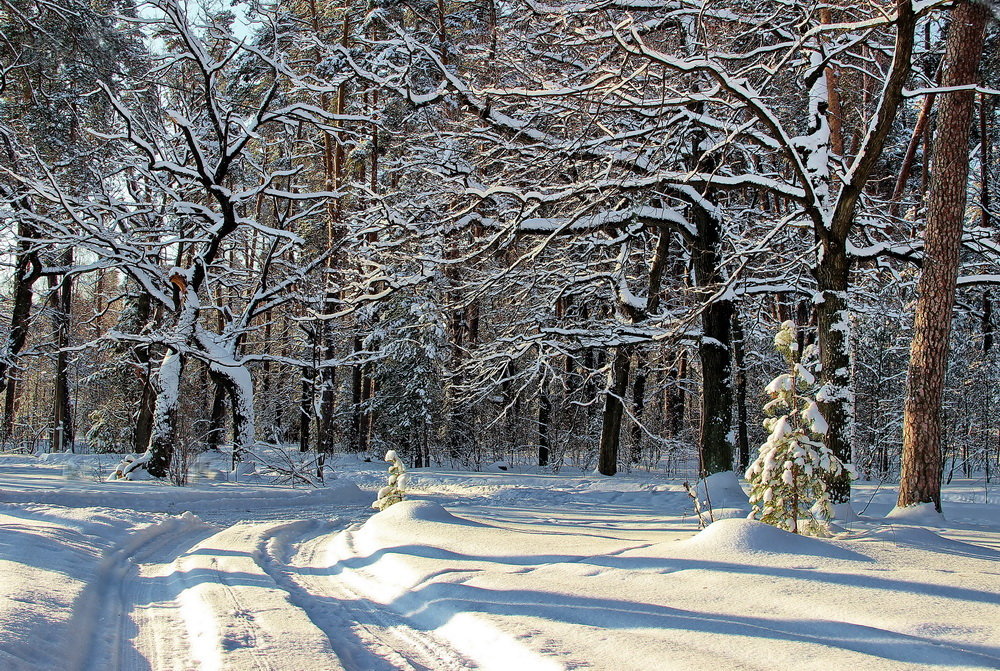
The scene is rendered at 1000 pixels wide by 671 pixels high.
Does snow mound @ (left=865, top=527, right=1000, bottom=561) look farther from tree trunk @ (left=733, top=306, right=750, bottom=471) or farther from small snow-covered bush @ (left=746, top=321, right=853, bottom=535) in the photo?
tree trunk @ (left=733, top=306, right=750, bottom=471)

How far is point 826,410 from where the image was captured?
864 centimetres

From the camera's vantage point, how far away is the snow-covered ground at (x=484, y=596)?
11.3 feet

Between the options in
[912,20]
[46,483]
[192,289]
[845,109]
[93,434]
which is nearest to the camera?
[912,20]

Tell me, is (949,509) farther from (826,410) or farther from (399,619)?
(399,619)

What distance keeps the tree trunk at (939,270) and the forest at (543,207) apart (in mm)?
34

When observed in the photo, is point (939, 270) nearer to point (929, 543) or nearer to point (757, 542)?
point (929, 543)

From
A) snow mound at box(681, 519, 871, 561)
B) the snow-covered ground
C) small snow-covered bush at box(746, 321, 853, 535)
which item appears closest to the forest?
small snow-covered bush at box(746, 321, 853, 535)

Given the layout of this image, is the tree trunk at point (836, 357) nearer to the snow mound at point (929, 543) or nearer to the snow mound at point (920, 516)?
the snow mound at point (920, 516)

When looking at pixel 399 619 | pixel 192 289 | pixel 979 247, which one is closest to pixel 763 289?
pixel 979 247

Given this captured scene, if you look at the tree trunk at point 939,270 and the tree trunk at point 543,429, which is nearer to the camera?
the tree trunk at point 939,270

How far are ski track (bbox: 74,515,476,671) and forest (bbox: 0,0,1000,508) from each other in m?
5.08

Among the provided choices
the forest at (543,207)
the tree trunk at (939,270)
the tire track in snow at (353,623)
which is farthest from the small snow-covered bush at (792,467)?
the tire track in snow at (353,623)

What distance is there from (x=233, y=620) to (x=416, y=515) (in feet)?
11.3

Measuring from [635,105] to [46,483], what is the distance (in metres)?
10.4
